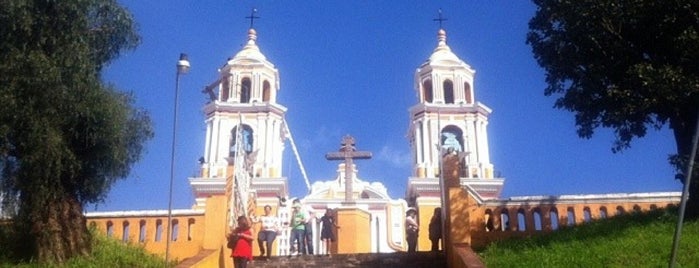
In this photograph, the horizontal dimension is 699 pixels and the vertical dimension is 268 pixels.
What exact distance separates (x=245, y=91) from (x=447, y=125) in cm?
856

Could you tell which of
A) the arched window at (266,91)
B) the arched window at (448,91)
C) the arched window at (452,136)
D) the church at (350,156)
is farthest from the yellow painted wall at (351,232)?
the arched window at (266,91)

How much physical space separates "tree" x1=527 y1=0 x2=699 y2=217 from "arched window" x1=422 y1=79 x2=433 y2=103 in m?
20.3

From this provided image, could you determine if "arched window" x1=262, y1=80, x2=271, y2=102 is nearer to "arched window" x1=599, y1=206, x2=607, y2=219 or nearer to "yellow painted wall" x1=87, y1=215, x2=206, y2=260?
"yellow painted wall" x1=87, y1=215, x2=206, y2=260

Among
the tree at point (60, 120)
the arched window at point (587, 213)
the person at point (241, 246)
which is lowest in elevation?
the person at point (241, 246)

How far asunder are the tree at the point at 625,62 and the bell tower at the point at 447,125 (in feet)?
55.4

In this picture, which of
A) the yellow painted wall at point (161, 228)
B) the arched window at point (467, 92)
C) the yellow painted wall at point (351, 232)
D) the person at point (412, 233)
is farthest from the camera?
the arched window at point (467, 92)

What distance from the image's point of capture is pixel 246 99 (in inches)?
1457

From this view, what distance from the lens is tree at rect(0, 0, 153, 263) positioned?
1312cm

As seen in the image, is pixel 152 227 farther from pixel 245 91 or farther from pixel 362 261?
pixel 245 91

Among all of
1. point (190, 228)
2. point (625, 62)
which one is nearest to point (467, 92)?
point (625, 62)

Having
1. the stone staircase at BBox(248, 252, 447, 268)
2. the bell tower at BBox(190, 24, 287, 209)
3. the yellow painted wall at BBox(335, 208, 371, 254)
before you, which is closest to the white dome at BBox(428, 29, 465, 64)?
the bell tower at BBox(190, 24, 287, 209)

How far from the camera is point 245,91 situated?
36.8 m

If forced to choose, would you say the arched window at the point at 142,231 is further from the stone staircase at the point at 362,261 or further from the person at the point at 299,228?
the person at the point at 299,228

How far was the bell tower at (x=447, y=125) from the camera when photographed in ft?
109
